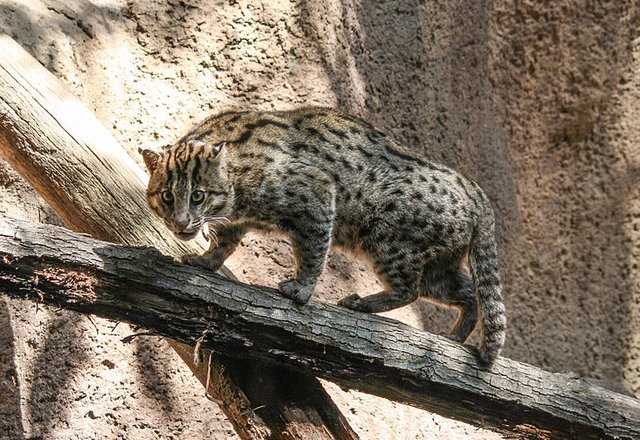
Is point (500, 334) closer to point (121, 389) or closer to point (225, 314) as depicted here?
point (225, 314)

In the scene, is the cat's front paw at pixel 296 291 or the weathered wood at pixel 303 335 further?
the cat's front paw at pixel 296 291

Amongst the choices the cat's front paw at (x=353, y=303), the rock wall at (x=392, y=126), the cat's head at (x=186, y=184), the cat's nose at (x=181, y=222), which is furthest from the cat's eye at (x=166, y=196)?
the cat's front paw at (x=353, y=303)

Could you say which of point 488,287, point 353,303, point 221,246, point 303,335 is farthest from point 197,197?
point 488,287

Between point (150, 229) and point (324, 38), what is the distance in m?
2.61

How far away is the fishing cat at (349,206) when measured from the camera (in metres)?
5.32

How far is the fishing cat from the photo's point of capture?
532cm

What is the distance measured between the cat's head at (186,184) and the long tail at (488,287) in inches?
69.0

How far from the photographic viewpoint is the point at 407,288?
18.6ft

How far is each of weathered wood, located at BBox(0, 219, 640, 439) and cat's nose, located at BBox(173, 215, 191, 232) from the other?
0.33 metres

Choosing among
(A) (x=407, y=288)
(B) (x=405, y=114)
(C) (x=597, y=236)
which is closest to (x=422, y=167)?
(A) (x=407, y=288)

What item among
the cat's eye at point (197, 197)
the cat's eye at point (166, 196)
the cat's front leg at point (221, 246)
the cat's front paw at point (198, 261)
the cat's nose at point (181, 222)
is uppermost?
the cat's eye at point (197, 197)

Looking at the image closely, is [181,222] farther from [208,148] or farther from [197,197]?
[208,148]

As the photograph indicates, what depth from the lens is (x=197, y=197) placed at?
200 inches

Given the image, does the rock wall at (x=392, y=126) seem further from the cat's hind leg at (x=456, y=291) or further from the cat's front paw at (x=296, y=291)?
the cat's front paw at (x=296, y=291)
